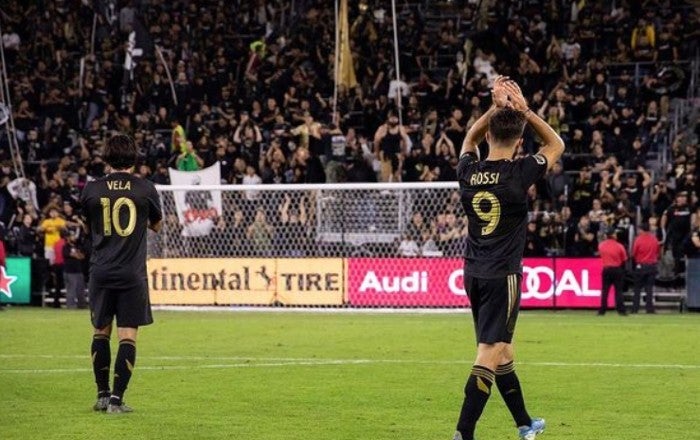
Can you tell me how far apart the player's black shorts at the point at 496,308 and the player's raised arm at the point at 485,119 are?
965 mm

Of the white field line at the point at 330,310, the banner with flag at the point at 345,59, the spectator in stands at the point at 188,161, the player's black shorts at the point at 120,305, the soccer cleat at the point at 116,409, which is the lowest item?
the white field line at the point at 330,310

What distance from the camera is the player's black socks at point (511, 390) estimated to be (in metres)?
9.81

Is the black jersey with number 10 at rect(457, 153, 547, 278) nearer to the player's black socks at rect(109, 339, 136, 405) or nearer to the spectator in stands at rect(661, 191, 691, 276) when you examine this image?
the player's black socks at rect(109, 339, 136, 405)

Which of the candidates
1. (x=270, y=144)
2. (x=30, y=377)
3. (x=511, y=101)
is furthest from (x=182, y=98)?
(x=511, y=101)

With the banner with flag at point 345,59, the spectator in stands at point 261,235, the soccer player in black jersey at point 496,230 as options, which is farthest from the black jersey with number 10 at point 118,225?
the banner with flag at point 345,59

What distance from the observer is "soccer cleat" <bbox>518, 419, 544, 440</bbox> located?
32.8 ft

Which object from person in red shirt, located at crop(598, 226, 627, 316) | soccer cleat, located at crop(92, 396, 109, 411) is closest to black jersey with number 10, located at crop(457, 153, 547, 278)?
soccer cleat, located at crop(92, 396, 109, 411)

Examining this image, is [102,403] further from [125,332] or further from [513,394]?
[513,394]

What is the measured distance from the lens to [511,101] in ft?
30.1

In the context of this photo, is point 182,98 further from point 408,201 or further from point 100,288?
point 100,288

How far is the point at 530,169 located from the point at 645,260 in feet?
61.2

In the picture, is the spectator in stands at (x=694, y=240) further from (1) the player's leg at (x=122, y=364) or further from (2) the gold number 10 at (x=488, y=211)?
(2) the gold number 10 at (x=488, y=211)

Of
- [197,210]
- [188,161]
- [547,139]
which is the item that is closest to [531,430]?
[547,139]

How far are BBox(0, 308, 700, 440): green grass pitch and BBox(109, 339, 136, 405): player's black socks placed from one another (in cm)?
24
